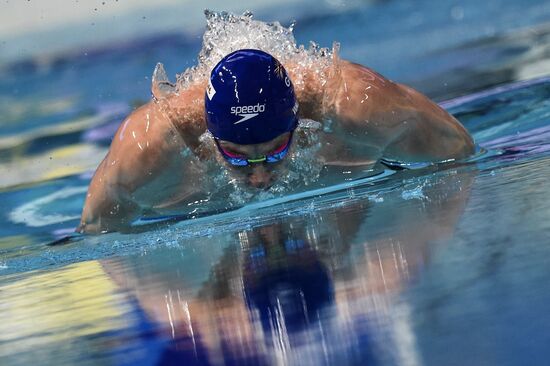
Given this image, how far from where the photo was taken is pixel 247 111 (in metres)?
3.06

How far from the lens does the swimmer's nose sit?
3.17 m

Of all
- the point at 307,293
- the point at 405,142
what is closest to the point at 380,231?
the point at 307,293

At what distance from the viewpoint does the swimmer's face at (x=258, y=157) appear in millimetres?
3135

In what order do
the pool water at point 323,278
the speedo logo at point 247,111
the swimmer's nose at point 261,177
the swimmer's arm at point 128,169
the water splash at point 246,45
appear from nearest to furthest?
the pool water at point 323,278 → the speedo logo at point 247,111 → the swimmer's nose at point 261,177 → the swimmer's arm at point 128,169 → the water splash at point 246,45

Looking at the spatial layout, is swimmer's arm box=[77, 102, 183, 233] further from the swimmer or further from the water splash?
the water splash

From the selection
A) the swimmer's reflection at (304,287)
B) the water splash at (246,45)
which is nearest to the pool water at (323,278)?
the swimmer's reflection at (304,287)

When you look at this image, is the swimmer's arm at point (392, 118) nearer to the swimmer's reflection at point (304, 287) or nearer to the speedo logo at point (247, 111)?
the speedo logo at point (247, 111)

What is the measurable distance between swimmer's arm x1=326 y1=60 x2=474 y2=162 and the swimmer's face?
0.28 meters

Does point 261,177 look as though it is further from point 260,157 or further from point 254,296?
point 254,296

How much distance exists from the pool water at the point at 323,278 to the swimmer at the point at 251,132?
0.46 ft

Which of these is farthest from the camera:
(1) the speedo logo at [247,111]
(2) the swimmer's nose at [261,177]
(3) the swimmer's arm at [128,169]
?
(3) the swimmer's arm at [128,169]

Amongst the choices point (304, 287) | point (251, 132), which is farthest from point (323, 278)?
point (251, 132)

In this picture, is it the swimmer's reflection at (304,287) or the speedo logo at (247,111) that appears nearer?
the swimmer's reflection at (304,287)

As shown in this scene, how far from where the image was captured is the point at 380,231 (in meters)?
2.16
